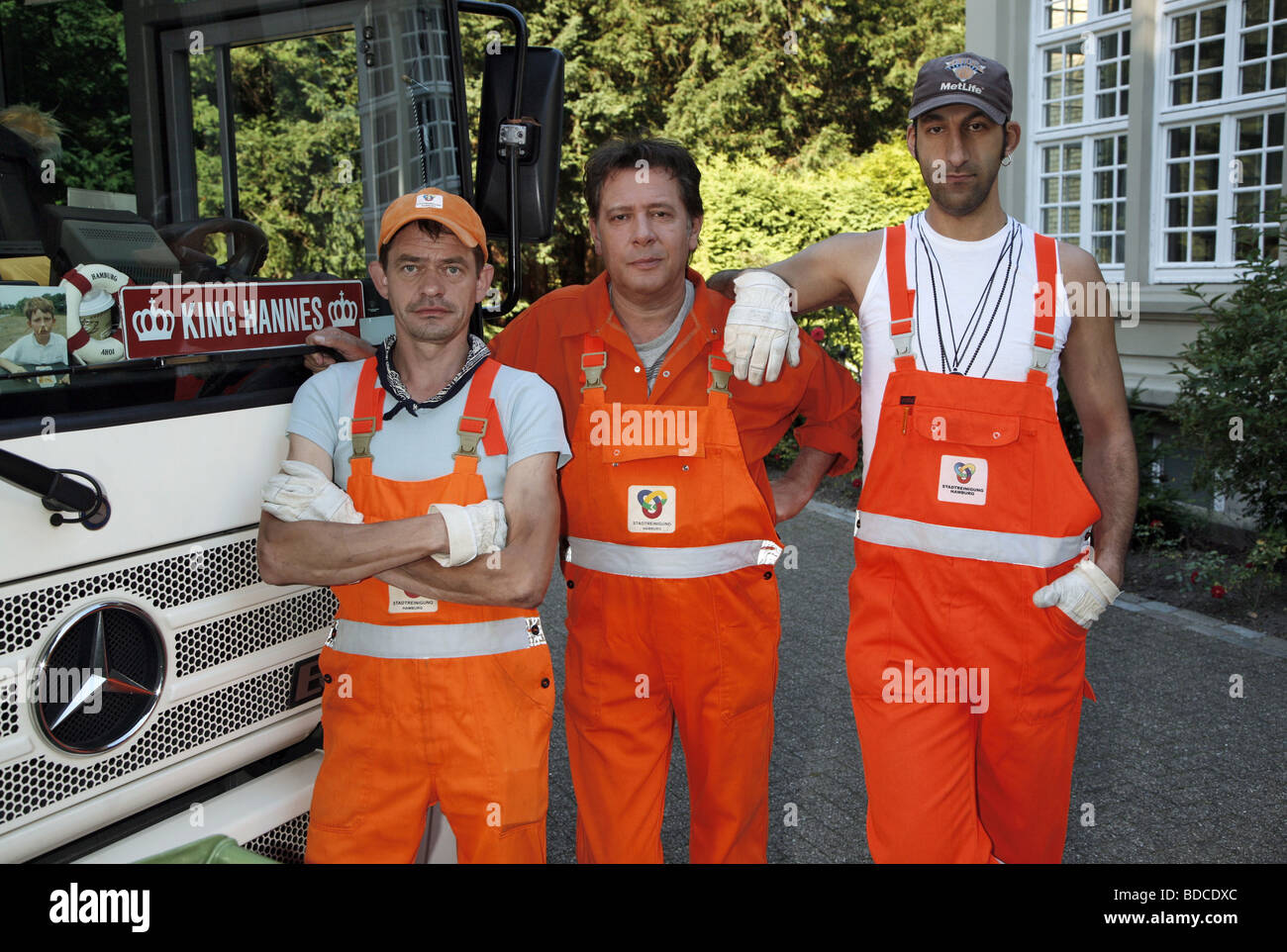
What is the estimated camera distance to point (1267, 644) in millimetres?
5520

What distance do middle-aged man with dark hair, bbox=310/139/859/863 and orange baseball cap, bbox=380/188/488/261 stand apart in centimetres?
32

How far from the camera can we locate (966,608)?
2654 mm

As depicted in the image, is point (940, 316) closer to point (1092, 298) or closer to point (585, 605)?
point (1092, 298)

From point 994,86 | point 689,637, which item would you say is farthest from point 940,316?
point 689,637

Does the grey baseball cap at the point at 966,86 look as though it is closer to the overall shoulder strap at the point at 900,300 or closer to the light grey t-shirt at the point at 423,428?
the overall shoulder strap at the point at 900,300

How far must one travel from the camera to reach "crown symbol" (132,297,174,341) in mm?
2415

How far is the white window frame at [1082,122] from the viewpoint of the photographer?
978 centimetres

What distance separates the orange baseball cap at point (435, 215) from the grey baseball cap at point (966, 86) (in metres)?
1.07

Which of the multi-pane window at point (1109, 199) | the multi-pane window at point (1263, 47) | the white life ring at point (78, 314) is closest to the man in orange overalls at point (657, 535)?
the white life ring at point (78, 314)

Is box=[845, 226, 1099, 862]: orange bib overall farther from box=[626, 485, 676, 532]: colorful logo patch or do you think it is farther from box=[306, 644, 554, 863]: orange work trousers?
box=[306, 644, 554, 863]: orange work trousers

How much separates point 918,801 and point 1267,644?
3.69 metres

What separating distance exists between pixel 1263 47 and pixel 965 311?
7199mm

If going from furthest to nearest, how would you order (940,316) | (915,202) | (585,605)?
(915,202) < (585,605) < (940,316)

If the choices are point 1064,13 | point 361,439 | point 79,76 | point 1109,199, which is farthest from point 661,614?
point 1064,13
